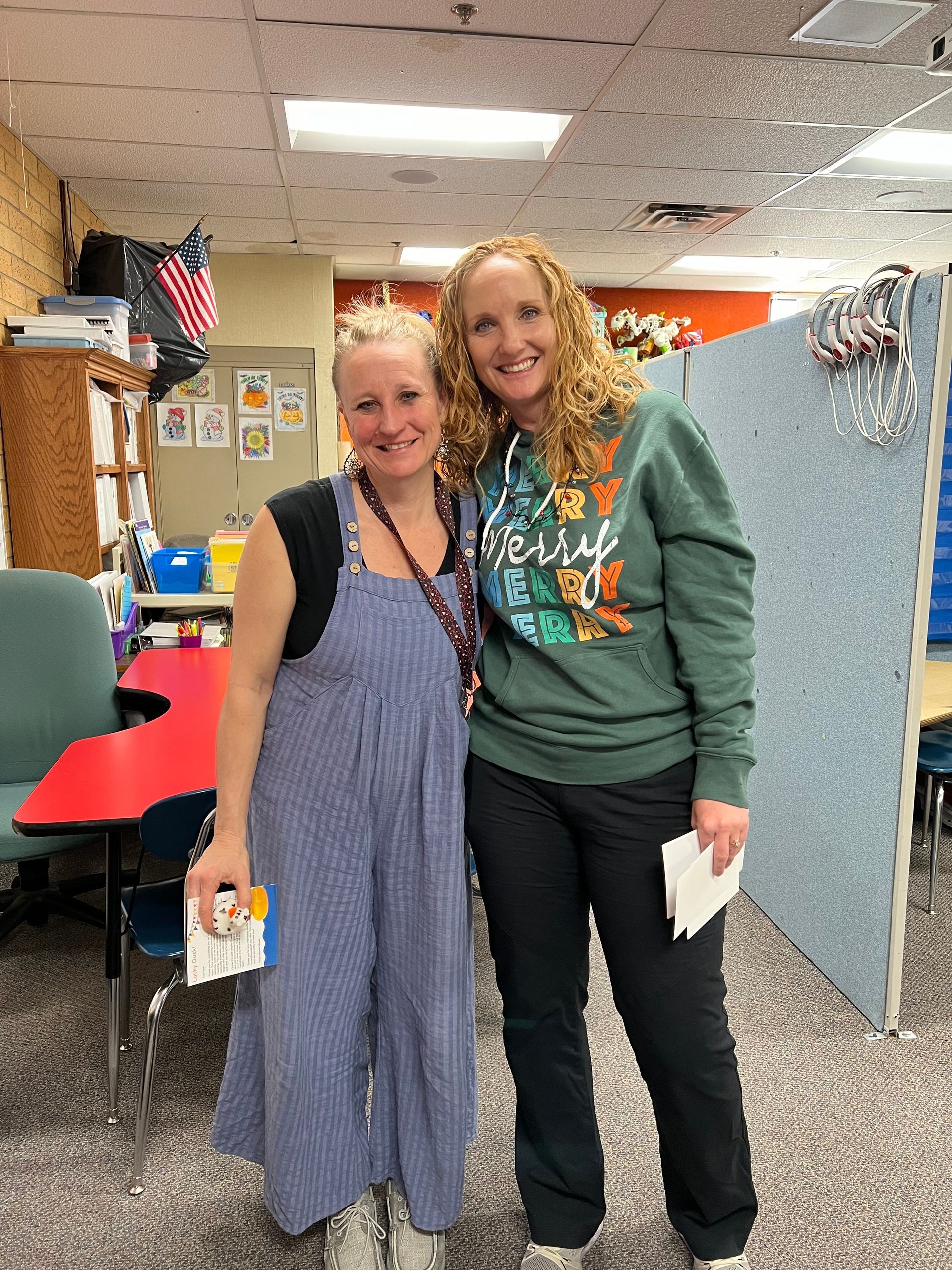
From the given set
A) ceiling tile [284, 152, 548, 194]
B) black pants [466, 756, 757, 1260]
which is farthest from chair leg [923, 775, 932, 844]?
ceiling tile [284, 152, 548, 194]

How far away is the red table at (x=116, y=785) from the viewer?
1.62m

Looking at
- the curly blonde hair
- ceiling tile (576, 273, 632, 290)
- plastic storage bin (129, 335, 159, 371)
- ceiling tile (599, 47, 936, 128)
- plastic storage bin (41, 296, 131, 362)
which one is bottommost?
the curly blonde hair

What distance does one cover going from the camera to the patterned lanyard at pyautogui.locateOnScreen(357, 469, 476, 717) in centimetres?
129

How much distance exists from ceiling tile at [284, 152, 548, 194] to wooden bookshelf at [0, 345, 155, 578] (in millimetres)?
1417

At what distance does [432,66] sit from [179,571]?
6.52 feet

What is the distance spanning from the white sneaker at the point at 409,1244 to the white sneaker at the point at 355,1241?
0.02m

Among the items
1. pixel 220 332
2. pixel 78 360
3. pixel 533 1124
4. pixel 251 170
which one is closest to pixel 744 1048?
pixel 533 1124

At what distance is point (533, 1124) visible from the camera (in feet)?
4.57

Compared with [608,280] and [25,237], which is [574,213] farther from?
[25,237]

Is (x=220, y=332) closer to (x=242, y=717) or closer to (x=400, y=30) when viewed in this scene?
(x=400, y=30)

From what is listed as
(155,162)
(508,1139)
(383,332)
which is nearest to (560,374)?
(383,332)

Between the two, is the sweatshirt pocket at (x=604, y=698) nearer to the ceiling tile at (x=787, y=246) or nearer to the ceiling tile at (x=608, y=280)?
the ceiling tile at (x=787, y=246)

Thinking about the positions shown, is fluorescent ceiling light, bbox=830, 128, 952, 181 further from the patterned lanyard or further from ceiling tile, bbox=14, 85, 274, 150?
the patterned lanyard

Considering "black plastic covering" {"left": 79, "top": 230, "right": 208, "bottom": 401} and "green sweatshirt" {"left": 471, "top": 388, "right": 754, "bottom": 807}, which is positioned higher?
"black plastic covering" {"left": 79, "top": 230, "right": 208, "bottom": 401}
